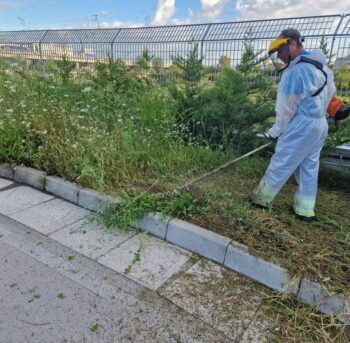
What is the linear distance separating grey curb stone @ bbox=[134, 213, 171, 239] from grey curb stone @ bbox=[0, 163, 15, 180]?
→ 2163 millimetres

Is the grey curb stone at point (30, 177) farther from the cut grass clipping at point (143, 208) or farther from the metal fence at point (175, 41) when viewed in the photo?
the metal fence at point (175, 41)

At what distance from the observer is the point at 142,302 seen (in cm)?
219

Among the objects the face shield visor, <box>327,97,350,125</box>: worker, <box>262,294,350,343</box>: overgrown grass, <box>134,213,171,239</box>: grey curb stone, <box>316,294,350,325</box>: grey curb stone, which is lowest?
<box>262,294,350,343</box>: overgrown grass

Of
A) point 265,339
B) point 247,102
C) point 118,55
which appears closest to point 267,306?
point 265,339

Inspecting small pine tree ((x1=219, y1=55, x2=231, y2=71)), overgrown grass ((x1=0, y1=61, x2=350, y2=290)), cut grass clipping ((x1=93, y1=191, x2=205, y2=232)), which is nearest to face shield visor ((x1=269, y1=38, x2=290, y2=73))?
overgrown grass ((x1=0, y1=61, x2=350, y2=290))

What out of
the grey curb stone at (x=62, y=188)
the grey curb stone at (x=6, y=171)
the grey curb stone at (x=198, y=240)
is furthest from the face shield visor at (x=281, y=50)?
the grey curb stone at (x=6, y=171)

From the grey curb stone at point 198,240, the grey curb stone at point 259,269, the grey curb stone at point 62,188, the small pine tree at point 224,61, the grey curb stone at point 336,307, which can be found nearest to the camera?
the grey curb stone at point 336,307

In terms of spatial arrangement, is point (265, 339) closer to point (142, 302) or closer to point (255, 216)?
point (142, 302)

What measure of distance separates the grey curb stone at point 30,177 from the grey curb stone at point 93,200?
27.3 inches

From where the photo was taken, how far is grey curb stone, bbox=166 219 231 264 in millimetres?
2615

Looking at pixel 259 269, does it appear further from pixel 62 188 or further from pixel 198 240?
pixel 62 188

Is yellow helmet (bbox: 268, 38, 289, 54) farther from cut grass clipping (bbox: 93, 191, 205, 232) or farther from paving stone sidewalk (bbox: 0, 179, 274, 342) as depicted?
paving stone sidewalk (bbox: 0, 179, 274, 342)

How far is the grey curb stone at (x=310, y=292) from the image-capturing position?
216 cm

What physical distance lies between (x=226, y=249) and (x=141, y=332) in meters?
0.95
